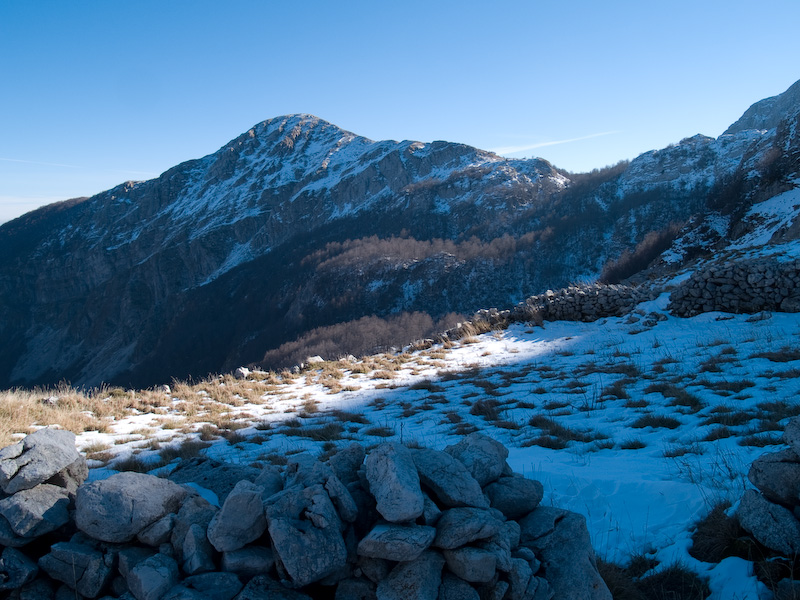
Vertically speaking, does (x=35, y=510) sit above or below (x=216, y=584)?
above

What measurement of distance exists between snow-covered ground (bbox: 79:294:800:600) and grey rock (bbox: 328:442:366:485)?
1751 mm

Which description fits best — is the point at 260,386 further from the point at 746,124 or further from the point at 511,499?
the point at 746,124

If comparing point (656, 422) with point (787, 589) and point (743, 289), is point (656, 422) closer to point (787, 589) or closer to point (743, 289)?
point (787, 589)

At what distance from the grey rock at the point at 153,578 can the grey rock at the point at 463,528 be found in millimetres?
1358

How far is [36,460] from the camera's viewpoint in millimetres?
3084

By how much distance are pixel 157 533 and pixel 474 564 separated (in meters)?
1.81

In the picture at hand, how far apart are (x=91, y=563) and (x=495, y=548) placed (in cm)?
221

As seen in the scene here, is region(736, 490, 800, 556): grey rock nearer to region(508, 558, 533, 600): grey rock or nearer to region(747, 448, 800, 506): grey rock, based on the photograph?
region(747, 448, 800, 506): grey rock

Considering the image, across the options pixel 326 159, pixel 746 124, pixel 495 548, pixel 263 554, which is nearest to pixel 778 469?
pixel 495 548

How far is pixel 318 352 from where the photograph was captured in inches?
1673

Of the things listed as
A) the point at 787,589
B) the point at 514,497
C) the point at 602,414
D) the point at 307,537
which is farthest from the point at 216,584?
the point at 602,414

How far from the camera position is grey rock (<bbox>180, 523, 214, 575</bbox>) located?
2471mm

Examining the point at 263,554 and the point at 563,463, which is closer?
the point at 263,554

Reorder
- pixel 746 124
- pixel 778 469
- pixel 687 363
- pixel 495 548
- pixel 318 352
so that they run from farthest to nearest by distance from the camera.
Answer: pixel 746 124
pixel 318 352
pixel 687 363
pixel 778 469
pixel 495 548
